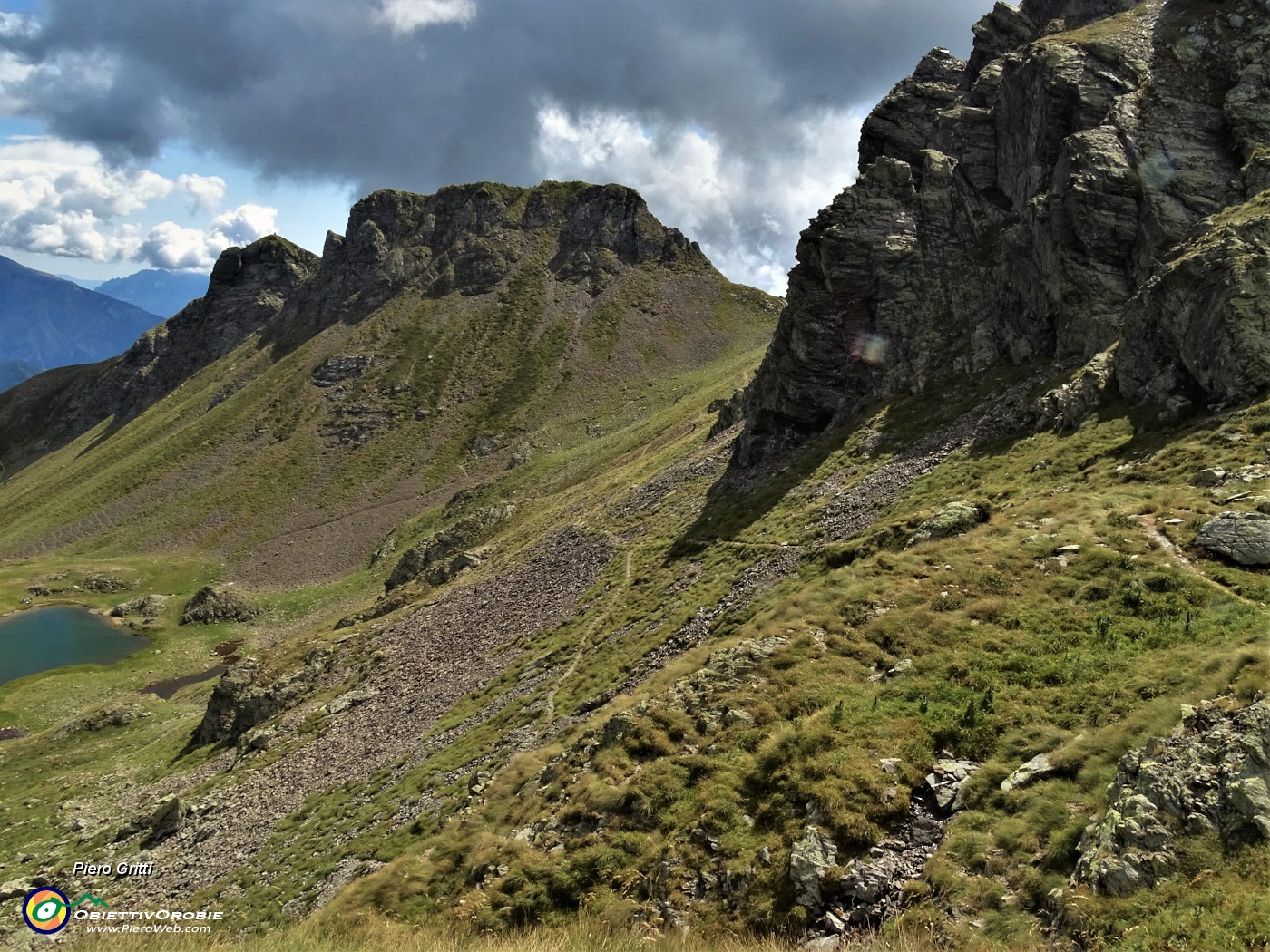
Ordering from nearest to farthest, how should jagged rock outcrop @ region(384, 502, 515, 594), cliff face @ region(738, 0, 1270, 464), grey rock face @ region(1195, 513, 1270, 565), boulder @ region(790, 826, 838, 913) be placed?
1. boulder @ region(790, 826, 838, 913)
2. grey rock face @ region(1195, 513, 1270, 565)
3. cliff face @ region(738, 0, 1270, 464)
4. jagged rock outcrop @ region(384, 502, 515, 594)

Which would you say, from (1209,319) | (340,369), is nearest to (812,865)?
(1209,319)

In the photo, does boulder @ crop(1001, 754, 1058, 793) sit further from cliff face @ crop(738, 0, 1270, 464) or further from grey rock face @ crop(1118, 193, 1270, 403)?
cliff face @ crop(738, 0, 1270, 464)

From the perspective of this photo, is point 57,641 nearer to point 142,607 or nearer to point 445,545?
point 142,607

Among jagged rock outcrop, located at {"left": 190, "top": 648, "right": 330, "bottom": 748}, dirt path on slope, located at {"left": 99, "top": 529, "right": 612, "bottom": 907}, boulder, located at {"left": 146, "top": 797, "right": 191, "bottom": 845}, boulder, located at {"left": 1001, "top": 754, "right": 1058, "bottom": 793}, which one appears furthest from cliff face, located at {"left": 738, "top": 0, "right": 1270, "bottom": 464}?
boulder, located at {"left": 146, "top": 797, "right": 191, "bottom": 845}

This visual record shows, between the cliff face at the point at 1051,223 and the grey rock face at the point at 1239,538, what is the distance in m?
A: 10.6

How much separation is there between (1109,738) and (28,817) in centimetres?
6225

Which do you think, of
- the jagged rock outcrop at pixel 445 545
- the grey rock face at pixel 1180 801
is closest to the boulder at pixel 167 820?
the jagged rock outcrop at pixel 445 545

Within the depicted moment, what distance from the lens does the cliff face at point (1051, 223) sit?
3198cm

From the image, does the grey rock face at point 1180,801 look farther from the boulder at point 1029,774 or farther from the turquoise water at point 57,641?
the turquoise water at point 57,641

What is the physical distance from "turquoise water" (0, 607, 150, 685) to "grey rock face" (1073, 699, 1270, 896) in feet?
372

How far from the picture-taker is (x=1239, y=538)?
20047 millimetres

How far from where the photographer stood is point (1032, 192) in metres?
51.8

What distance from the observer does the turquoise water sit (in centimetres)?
9194

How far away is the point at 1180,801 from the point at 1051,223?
44.3 metres
